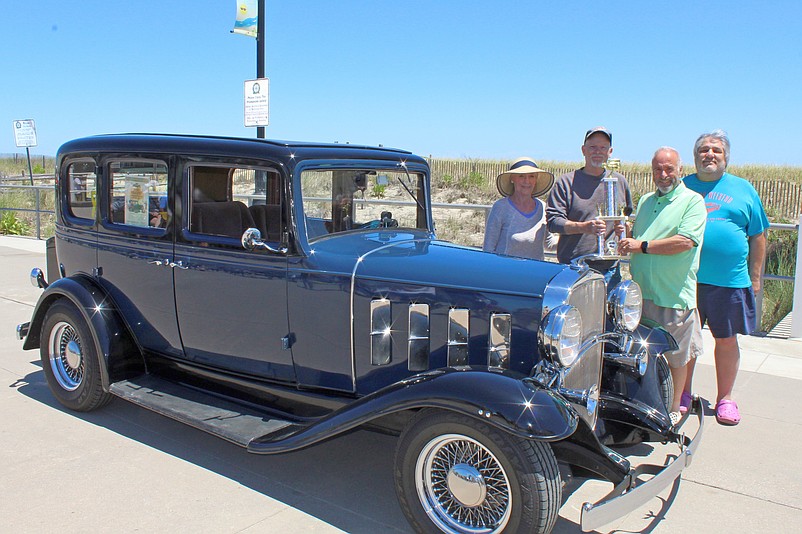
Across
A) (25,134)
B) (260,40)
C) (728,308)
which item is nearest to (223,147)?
(728,308)

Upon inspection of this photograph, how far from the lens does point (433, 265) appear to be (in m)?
3.25

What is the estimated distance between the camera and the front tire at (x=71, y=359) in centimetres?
413

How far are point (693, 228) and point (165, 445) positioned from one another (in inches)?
127

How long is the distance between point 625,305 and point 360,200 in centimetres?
160

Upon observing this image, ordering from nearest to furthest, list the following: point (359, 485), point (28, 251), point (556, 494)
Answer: point (556, 494), point (359, 485), point (28, 251)

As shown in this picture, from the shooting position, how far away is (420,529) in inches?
111

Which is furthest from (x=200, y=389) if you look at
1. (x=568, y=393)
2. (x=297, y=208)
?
(x=568, y=393)

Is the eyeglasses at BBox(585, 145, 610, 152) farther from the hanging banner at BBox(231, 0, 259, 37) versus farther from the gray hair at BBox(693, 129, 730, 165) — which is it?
the hanging banner at BBox(231, 0, 259, 37)

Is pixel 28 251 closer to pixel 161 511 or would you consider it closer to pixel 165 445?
pixel 165 445

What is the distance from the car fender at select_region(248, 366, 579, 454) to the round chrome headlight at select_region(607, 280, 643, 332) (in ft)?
3.21

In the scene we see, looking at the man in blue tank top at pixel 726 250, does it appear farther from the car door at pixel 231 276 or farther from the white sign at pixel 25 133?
the white sign at pixel 25 133

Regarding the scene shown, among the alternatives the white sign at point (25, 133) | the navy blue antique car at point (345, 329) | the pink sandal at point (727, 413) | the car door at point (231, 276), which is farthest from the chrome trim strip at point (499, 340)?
the white sign at point (25, 133)

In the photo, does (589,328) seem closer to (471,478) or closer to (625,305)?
(625,305)

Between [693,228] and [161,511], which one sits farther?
[693,228]
